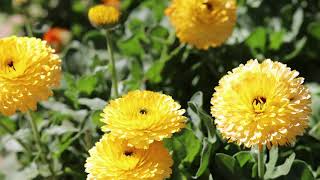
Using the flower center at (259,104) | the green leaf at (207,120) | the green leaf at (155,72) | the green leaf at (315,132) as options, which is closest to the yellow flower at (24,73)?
the green leaf at (207,120)

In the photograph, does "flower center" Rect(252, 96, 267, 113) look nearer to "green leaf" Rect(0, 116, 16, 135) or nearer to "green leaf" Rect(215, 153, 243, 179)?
"green leaf" Rect(215, 153, 243, 179)

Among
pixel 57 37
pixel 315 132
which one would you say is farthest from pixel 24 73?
pixel 57 37

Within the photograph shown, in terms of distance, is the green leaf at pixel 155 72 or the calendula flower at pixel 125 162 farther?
the green leaf at pixel 155 72

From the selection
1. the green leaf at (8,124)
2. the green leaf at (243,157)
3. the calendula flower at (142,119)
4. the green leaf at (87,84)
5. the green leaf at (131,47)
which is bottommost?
the green leaf at (243,157)

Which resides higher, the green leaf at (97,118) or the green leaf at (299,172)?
the green leaf at (97,118)

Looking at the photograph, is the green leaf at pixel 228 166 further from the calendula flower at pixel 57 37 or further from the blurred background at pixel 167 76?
the calendula flower at pixel 57 37

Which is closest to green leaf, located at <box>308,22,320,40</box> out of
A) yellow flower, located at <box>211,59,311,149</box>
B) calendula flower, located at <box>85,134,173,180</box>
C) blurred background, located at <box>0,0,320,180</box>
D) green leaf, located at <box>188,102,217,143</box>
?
blurred background, located at <box>0,0,320,180</box>

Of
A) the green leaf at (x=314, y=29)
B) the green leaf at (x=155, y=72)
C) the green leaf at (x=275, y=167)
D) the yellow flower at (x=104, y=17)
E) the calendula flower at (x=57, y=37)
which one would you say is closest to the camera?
the green leaf at (x=275, y=167)
